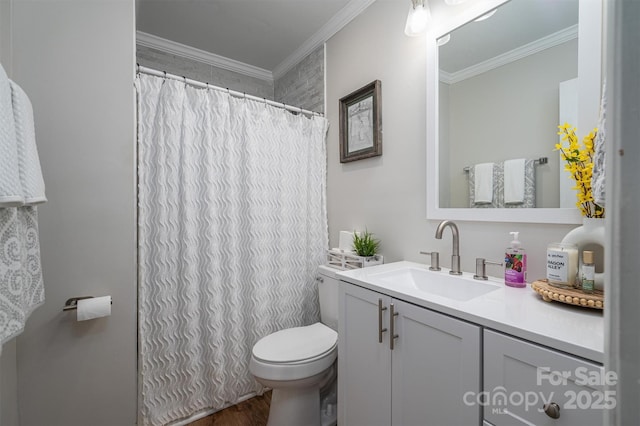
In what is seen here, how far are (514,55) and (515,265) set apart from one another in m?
0.86

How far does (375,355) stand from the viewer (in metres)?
1.09

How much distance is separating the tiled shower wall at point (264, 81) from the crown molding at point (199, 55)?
29 millimetres

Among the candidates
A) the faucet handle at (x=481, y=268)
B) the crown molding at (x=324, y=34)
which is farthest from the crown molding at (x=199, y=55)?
the faucet handle at (x=481, y=268)

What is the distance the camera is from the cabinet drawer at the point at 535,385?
2.01 feet

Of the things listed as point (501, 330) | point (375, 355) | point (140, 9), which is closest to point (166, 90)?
point (140, 9)

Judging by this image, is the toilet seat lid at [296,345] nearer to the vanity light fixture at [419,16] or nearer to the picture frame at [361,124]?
the picture frame at [361,124]

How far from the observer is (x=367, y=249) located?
5.57 ft

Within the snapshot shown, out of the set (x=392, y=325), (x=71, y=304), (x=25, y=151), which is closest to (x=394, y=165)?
(x=392, y=325)

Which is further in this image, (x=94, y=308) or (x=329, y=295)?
(x=329, y=295)

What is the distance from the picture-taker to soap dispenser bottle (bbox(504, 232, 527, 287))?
1.07 metres

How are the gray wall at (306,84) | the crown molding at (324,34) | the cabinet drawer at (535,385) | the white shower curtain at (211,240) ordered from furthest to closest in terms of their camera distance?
the gray wall at (306,84), the crown molding at (324,34), the white shower curtain at (211,240), the cabinet drawer at (535,385)

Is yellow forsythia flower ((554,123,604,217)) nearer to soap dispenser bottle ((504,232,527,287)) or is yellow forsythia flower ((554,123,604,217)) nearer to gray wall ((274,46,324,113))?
soap dispenser bottle ((504,232,527,287))

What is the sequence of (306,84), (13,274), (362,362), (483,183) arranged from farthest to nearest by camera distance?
(306,84) < (483,183) < (362,362) < (13,274)

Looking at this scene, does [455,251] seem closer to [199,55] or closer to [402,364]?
[402,364]
